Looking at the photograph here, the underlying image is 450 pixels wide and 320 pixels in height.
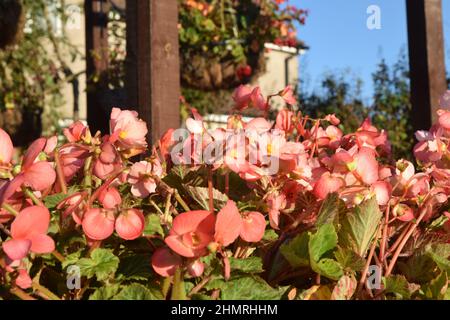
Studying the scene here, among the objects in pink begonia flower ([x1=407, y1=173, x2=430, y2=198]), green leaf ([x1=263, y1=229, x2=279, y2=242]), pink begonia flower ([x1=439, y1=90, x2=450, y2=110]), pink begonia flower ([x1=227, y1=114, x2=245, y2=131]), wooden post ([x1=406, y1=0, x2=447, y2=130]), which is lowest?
green leaf ([x1=263, y1=229, x2=279, y2=242])

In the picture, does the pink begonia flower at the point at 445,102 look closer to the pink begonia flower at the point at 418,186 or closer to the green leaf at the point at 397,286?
the pink begonia flower at the point at 418,186

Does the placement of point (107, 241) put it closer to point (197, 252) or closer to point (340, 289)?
point (197, 252)

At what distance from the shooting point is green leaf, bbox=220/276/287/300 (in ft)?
2.64

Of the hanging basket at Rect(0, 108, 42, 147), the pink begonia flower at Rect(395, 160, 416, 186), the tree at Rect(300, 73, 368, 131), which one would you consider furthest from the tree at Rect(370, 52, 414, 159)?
the pink begonia flower at Rect(395, 160, 416, 186)

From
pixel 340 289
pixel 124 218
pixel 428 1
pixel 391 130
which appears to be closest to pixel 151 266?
pixel 124 218

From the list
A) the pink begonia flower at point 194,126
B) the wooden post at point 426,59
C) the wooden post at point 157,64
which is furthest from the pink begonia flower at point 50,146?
the wooden post at point 426,59

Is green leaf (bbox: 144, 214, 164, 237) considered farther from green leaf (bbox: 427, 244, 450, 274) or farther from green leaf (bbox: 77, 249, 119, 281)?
green leaf (bbox: 427, 244, 450, 274)

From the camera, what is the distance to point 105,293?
0.78 meters

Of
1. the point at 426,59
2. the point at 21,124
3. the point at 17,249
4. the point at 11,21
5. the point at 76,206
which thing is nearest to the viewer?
the point at 17,249

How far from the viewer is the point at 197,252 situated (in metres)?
0.76

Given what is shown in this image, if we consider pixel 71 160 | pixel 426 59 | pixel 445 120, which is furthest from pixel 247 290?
pixel 426 59

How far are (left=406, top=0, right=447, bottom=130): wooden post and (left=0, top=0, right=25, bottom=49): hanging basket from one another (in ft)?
11.5

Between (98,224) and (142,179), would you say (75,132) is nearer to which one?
(142,179)

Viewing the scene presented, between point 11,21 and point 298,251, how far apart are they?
4.95 m
